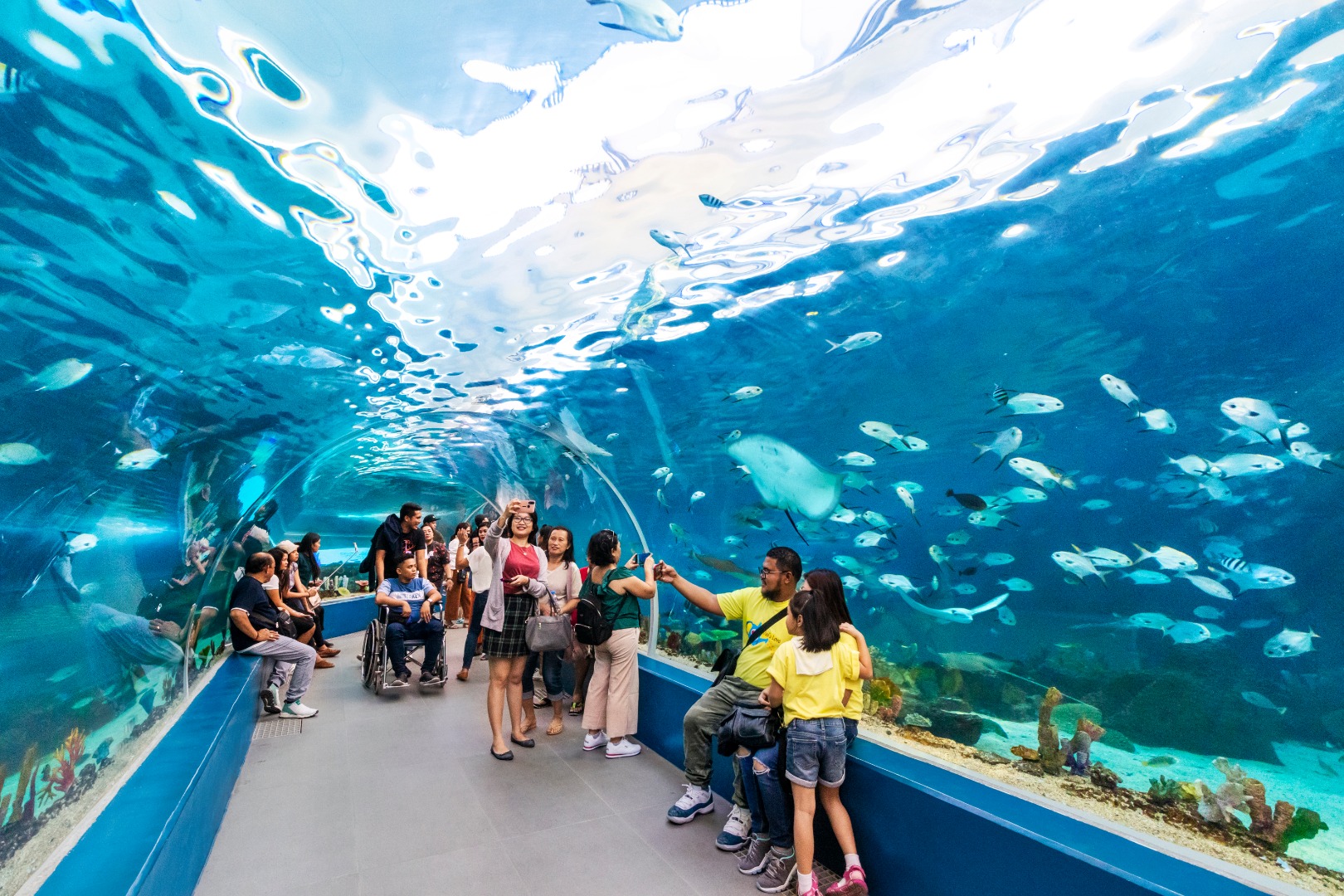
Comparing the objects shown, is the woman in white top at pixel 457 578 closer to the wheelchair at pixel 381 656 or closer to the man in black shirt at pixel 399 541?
the man in black shirt at pixel 399 541

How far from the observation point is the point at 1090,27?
3363 mm

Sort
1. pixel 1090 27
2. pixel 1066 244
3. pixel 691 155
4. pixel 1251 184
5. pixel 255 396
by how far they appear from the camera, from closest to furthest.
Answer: pixel 1090 27 → pixel 691 155 → pixel 1251 184 → pixel 1066 244 → pixel 255 396

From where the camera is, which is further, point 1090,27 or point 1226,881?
point 1090,27

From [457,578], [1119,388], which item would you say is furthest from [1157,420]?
[457,578]

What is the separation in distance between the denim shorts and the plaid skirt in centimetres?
252

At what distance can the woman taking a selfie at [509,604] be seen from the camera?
192 inches

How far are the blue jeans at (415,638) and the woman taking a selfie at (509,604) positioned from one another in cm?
238

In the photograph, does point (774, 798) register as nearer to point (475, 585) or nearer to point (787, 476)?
point (475, 585)

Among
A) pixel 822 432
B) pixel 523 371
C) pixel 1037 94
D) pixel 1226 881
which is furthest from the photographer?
pixel 822 432

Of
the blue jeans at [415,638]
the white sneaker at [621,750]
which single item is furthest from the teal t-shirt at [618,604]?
the blue jeans at [415,638]

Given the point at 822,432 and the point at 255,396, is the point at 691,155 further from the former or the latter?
the point at 822,432

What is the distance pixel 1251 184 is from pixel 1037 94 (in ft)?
8.01

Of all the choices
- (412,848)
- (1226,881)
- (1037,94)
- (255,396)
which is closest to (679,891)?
(412,848)

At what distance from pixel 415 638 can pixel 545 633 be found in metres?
3.13
